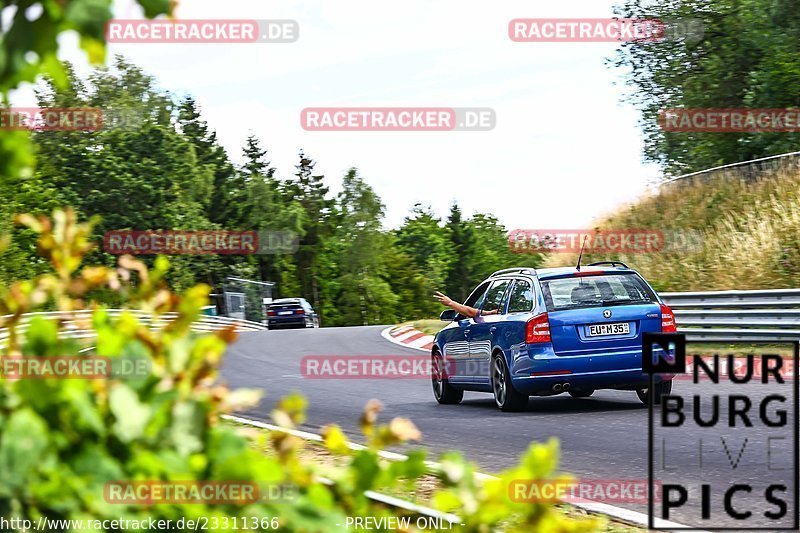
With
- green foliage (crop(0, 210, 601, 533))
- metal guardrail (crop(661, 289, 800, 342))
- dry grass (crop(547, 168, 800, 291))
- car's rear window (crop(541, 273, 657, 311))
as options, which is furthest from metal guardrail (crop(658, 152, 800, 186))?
green foliage (crop(0, 210, 601, 533))

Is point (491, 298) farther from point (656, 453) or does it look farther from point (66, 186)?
point (66, 186)

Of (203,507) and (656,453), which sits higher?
(203,507)

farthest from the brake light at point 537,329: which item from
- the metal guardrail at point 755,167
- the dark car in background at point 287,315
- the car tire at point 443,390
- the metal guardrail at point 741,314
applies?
the dark car in background at point 287,315

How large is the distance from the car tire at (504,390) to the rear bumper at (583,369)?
19.8 inches

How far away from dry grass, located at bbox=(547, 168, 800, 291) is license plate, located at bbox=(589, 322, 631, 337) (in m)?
13.7

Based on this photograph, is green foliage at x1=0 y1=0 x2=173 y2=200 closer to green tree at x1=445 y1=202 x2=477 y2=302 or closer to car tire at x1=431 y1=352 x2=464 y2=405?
car tire at x1=431 y1=352 x2=464 y2=405

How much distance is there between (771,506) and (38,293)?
231 inches

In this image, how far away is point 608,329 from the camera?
12.6 m

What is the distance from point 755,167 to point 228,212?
243 feet

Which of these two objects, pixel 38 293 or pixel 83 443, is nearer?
pixel 83 443

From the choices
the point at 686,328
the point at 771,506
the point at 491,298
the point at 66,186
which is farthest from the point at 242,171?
the point at 771,506

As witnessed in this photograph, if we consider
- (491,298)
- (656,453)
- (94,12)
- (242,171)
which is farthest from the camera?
(242,171)

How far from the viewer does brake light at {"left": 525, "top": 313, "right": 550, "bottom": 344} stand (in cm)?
1259

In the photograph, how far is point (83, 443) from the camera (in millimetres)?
2111
